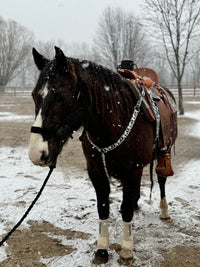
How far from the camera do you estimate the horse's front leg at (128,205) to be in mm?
2297

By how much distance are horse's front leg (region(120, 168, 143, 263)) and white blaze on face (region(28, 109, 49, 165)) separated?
99 centimetres

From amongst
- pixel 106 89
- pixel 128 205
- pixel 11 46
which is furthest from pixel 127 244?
pixel 11 46

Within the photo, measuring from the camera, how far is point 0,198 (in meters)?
3.79

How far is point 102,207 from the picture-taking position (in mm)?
2557

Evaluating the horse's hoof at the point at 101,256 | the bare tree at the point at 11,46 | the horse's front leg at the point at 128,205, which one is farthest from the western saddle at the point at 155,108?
the bare tree at the point at 11,46

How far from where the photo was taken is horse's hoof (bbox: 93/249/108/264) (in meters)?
2.44

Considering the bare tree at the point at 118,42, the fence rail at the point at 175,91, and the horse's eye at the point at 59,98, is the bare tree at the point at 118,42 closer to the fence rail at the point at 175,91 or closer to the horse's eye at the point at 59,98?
the fence rail at the point at 175,91

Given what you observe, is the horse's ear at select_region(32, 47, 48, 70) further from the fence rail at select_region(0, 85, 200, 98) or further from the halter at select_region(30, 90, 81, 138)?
the fence rail at select_region(0, 85, 200, 98)

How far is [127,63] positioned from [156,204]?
2267mm

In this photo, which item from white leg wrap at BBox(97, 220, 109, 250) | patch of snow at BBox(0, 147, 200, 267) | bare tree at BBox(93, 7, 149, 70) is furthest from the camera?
bare tree at BBox(93, 7, 149, 70)

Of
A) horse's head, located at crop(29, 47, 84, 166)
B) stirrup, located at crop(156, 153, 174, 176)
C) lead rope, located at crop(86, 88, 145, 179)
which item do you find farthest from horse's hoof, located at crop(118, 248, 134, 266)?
horse's head, located at crop(29, 47, 84, 166)

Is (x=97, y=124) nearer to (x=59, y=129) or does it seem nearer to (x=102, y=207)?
(x=59, y=129)

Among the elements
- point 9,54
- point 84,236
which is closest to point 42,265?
point 84,236

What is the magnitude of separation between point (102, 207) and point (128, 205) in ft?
1.09
